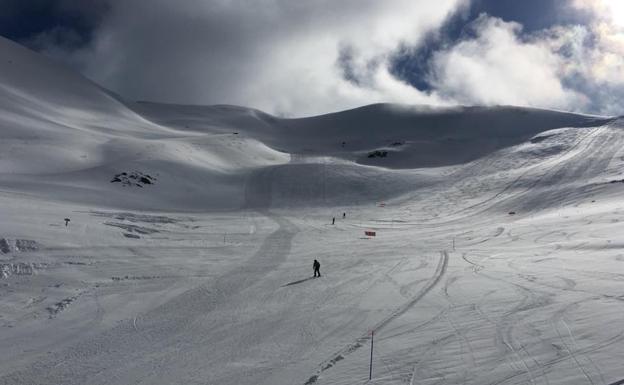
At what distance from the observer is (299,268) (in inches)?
977

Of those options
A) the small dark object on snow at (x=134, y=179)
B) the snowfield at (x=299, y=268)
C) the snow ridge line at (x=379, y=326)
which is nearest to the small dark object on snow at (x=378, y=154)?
the snowfield at (x=299, y=268)

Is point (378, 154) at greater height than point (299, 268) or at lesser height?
greater

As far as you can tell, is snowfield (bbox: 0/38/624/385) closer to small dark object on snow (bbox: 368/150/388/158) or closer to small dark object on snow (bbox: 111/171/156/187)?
small dark object on snow (bbox: 111/171/156/187)

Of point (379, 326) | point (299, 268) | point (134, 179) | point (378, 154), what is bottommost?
point (379, 326)

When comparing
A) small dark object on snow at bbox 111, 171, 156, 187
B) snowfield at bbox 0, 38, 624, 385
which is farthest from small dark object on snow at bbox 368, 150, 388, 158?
small dark object on snow at bbox 111, 171, 156, 187

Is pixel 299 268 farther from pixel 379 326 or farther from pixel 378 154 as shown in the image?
pixel 378 154

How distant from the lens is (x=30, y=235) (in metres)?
23.6

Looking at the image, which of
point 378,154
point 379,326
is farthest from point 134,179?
point 378,154

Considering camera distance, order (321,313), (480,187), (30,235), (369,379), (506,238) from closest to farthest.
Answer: (369,379), (321,313), (30,235), (506,238), (480,187)

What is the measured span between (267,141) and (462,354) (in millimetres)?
111376

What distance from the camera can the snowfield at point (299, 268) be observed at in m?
12.2

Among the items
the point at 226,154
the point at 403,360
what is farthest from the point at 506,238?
the point at 226,154

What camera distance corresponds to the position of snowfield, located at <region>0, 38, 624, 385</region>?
40.0 ft

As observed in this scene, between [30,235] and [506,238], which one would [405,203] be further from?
[30,235]
